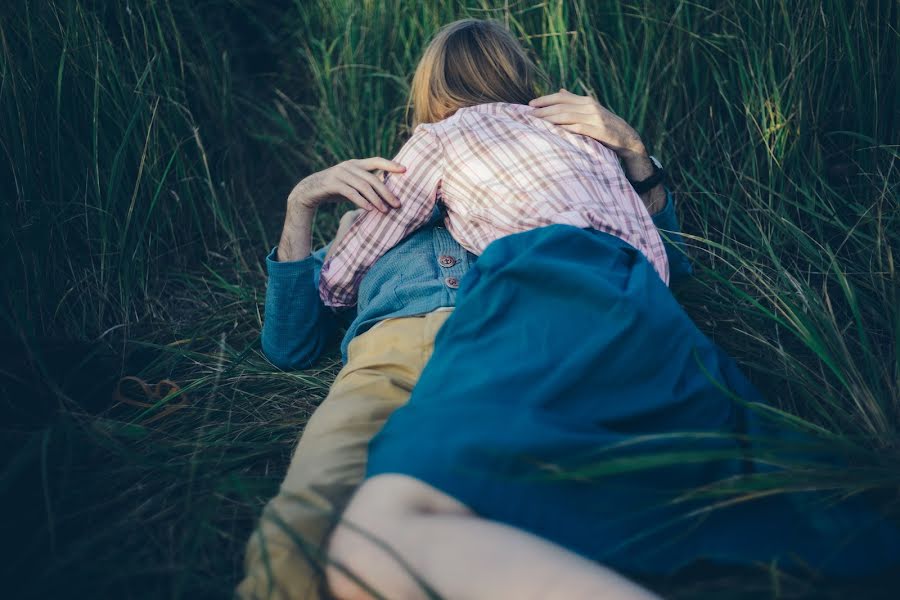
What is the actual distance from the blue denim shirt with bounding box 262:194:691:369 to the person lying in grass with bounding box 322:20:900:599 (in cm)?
13

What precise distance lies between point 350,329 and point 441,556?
67cm

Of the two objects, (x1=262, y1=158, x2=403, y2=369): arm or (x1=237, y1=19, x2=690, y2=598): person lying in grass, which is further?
(x1=262, y1=158, x2=403, y2=369): arm

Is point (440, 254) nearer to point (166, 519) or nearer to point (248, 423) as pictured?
point (248, 423)

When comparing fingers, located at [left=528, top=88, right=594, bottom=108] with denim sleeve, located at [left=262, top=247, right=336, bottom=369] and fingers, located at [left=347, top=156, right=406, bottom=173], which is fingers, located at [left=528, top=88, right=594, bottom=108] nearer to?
fingers, located at [left=347, top=156, right=406, bottom=173]

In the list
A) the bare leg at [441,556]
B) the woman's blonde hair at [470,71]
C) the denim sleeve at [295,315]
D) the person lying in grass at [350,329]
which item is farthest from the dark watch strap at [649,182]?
the bare leg at [441,556]

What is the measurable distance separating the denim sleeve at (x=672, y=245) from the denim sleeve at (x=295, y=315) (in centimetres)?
91

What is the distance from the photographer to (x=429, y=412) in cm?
101

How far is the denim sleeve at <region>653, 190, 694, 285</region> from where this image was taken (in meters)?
1.71

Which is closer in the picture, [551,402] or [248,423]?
[551,402]

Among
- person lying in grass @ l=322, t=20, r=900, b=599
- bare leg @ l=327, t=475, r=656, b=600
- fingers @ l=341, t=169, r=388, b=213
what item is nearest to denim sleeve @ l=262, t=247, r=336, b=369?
fingers @ l=341, t=169, r=388, b=213

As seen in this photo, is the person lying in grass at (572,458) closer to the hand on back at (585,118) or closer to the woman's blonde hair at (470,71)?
the hand on back at (585,118)

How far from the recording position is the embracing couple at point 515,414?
36.2 inches

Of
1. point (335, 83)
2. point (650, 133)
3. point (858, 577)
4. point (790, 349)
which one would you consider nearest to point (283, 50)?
point (335, 83)

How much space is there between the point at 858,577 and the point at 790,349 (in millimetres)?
691
